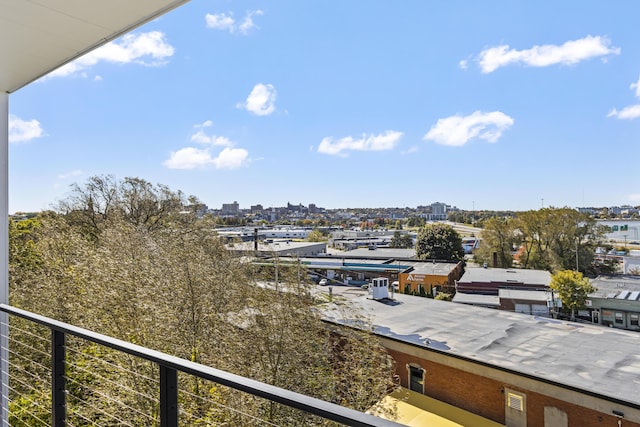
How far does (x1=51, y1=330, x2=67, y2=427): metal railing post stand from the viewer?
1.13 metres

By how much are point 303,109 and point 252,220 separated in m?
6.18

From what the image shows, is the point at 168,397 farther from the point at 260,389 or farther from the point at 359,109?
the point at 359,109

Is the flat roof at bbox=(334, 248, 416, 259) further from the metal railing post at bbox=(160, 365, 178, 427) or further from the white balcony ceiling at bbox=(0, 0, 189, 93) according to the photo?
the metal railing post at bbox=(160, 365, 178, 427)

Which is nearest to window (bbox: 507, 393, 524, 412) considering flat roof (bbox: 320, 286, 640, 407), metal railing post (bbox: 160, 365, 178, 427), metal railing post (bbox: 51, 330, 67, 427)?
flat roof (bbox: 320, 286, 640, 407)

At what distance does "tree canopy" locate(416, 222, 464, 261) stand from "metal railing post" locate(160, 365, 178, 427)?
7.94 metres

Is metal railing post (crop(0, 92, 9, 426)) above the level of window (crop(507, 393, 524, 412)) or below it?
above

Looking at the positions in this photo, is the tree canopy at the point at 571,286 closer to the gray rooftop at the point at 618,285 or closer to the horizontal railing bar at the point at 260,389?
the gray rooftop at the point at 618,285

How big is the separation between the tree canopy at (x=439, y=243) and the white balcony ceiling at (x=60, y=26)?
7649 millimetres

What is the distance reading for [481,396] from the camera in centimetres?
816

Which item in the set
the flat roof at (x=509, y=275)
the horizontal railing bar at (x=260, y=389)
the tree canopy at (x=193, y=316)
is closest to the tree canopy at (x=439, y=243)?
the flat roof at (x=509, y=275)

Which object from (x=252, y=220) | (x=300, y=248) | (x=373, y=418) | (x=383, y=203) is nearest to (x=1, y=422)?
(x=373, y=418)

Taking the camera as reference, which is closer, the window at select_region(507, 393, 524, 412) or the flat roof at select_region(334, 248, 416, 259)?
the window at select_region(507, 393, 524, 412)

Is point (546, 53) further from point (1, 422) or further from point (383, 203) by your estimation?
point (1, 422)

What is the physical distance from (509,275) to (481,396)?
269cm
